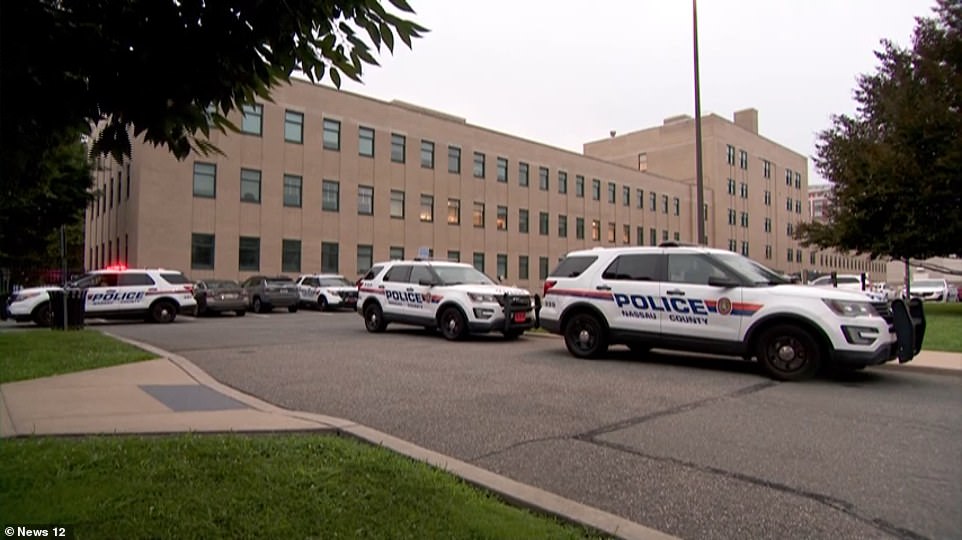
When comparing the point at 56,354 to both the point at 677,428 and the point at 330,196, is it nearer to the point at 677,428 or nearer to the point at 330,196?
the point at 677,428

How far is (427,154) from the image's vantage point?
42031 mm

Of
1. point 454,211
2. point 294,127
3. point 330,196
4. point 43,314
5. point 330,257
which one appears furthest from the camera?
point 454,211

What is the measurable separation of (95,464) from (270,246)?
31.7 metres

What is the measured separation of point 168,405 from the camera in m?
6.46

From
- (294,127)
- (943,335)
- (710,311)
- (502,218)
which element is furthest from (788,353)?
(502,218)

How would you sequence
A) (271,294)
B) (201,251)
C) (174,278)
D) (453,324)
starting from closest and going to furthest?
(453,324) → (174,278) → (271,294) → (201,251)

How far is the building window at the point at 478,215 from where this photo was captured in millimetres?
44781

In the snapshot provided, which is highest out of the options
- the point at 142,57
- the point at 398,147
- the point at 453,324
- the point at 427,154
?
the point at 398,147

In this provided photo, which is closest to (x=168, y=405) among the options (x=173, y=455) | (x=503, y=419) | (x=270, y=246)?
(x=173, y=455)

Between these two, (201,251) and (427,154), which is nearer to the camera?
→ (201,251)

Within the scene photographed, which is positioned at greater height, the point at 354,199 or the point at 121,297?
the point at 354,199

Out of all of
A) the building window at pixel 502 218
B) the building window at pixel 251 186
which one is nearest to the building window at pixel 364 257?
the building window at pixel 251 186

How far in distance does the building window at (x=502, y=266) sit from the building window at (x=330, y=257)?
13.2m

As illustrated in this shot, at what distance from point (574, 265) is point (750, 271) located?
308cm
